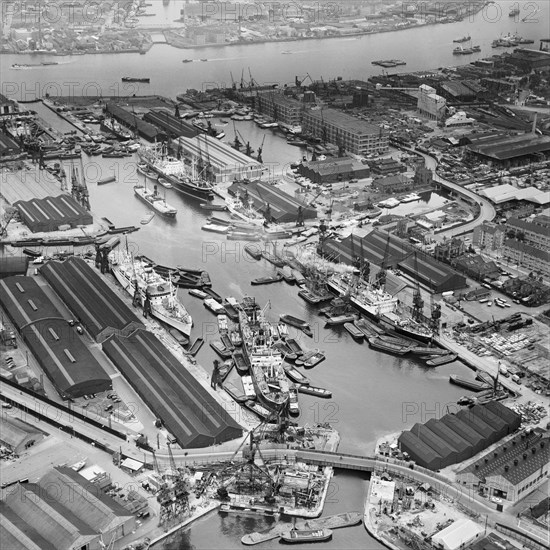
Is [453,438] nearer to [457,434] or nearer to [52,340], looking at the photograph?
[457,434]

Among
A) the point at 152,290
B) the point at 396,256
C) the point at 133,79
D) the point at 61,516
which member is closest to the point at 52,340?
the point at 152,290

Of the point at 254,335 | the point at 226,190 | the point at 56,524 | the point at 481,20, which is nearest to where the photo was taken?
the point at 56,524

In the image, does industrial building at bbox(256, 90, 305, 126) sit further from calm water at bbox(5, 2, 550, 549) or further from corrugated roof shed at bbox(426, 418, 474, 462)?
corrugated roof shed at bbox(426, 418, 474, 462)

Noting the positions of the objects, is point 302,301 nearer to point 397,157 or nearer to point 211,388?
point 211,388

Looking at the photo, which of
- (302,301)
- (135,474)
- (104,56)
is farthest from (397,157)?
(104,56)

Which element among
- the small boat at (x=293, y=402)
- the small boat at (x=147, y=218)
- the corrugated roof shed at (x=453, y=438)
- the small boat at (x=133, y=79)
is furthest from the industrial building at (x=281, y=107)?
the corrugated roof shed at (x=453, y=438)

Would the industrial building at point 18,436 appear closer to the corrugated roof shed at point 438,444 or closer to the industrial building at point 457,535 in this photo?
the corrugated roof shed at point 438,444

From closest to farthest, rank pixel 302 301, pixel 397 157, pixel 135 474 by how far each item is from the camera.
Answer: pixel 135 474 < pixel 302 301 < pixel 397 157
